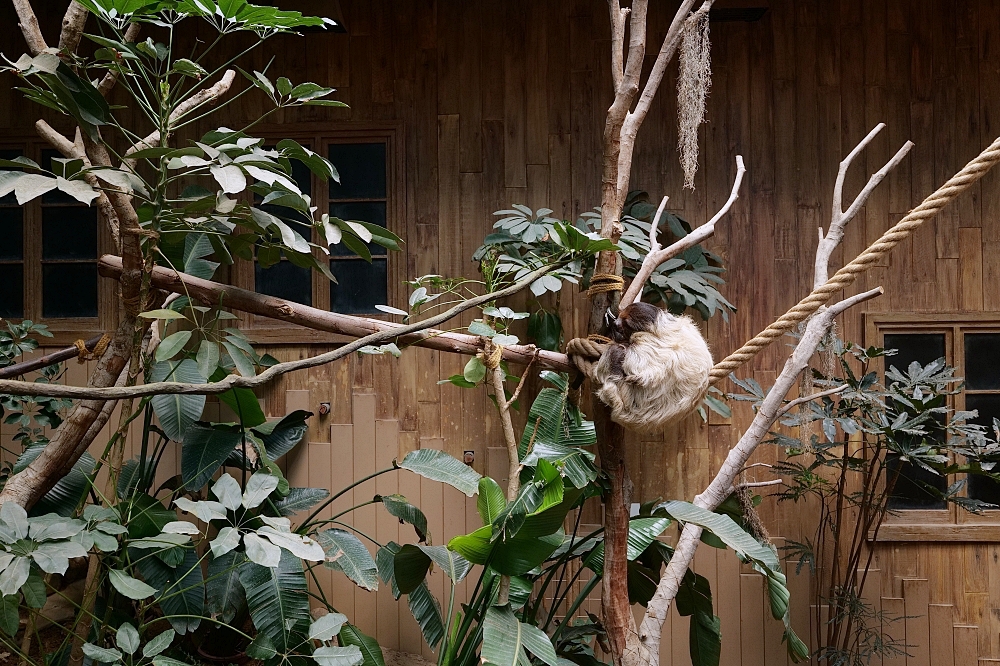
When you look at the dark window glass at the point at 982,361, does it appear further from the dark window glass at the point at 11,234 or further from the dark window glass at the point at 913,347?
the dark window glass at the point at 11,234

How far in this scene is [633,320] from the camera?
1.66 metres

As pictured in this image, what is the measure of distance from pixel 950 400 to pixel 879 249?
2.03 meters

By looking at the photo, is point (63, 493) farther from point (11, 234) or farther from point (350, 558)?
point (11, 234)

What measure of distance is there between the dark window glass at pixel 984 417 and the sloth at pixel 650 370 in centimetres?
232

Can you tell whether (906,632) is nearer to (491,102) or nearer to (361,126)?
(491,102)

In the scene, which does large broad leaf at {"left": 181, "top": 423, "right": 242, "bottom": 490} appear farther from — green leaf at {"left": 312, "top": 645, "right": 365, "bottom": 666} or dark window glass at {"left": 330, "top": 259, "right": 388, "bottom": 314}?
dark window glass at {"left": 330, "top": 259, "right": 388, "bottom": 314}

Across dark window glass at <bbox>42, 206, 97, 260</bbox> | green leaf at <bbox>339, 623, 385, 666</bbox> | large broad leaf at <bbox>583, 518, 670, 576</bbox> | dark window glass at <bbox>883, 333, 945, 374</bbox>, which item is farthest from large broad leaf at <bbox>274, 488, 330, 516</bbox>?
dark window glass at <bbox>883, 333, 945, 374</bbox>

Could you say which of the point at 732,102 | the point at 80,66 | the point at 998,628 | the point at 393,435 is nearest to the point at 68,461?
the point at 80,66

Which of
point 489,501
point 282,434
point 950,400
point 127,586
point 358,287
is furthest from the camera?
point 358,287

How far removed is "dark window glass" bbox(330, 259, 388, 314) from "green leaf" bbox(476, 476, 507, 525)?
5.16ft

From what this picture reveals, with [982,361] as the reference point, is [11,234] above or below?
above

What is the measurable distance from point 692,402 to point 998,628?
2623mm

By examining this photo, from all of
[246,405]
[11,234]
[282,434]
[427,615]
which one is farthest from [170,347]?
[11,234]

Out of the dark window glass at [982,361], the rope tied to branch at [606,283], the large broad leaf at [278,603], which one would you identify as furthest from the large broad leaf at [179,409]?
the dark window glass at [982,361]
